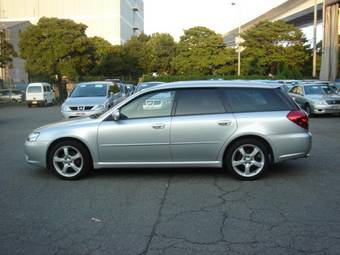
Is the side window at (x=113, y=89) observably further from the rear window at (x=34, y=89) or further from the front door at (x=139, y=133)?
the rear window at (x=34, y=89)

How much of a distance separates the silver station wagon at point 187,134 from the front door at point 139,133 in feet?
0.05

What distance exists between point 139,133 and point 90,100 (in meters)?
9.19

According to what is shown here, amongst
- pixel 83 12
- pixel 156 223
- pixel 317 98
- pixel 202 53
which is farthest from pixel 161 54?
pixel 156 223

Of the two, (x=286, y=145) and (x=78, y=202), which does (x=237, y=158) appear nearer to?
(x=286, y=145)

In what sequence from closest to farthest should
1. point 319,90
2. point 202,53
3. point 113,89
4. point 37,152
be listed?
point 37,152
point 113,89
point 319,90
point 202,53

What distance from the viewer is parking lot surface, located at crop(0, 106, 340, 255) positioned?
4613 mm

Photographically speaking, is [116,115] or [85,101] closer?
[116,115]

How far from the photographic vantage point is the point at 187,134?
7.29 meters

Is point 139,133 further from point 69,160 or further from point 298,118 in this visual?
point 298,118

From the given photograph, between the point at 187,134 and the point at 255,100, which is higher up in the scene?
the point at 255,100

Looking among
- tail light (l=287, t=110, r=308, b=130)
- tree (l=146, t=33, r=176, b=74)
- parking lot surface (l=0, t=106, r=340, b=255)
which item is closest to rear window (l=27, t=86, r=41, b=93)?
parking lot surface (l=0, t=106, r=340, b=255)

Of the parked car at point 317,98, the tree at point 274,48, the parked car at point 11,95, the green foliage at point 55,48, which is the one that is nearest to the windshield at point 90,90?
the parked car at point 317,98

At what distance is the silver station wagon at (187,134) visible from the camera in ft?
24.0

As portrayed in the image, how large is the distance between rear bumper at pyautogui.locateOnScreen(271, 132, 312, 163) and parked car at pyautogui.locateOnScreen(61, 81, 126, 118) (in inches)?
323
